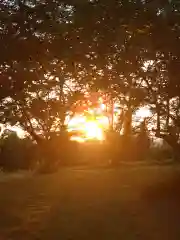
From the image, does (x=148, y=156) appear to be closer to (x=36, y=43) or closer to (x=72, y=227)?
(x=36, y=43)

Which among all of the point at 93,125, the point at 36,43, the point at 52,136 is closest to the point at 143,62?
the point at 36,43

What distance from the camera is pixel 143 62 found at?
1681cm

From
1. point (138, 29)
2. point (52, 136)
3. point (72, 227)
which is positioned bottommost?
point (72, 227)

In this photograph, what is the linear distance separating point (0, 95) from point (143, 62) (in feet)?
17.5

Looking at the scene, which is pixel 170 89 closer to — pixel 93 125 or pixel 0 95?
pixel 0 95

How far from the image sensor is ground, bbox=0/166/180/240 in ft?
37.8

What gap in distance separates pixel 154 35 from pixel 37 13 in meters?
3.80

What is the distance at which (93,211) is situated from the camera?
46.3 feet

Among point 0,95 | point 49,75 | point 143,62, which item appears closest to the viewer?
point 143,62

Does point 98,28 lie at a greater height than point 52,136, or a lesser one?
greater

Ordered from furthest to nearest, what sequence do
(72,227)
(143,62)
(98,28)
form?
(143,62), (98,28), (72,227)

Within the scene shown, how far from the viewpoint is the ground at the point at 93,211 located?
11516mm

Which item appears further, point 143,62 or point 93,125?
point 93,125

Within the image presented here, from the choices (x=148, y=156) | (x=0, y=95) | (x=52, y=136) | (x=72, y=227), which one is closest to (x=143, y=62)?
(x=0, y=95)
